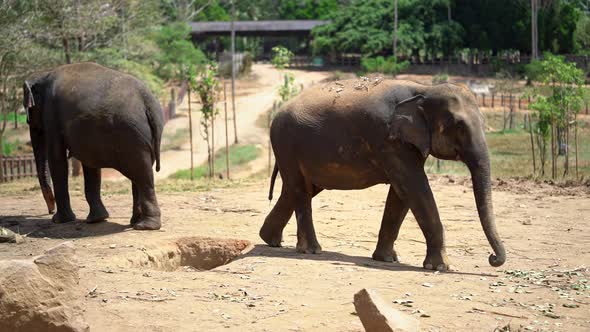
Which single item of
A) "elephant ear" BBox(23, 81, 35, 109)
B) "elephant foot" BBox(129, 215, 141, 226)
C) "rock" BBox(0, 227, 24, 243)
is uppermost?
"elephant ear" BBox(23, 81, 35, 109)

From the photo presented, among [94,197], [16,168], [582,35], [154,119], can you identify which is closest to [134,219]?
[94,197]

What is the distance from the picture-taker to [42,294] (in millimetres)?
7348

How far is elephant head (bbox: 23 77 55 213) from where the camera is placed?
44.6ft

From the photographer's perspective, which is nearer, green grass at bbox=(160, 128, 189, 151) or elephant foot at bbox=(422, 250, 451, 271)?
elephant foot at bbox=(422, 250, 451, 271)

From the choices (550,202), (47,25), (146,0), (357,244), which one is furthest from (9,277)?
(146,0)

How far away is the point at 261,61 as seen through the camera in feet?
269

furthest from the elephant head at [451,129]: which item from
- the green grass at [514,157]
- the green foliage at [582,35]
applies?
the green foliage at [582,35]

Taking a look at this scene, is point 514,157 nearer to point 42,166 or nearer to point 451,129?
point 42,166

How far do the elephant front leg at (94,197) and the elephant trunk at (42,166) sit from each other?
601 millimetres

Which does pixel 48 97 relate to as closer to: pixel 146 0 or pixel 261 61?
pixel 146 0

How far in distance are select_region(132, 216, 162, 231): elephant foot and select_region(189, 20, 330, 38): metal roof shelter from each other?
60271 mm

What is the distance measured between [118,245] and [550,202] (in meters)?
8.23

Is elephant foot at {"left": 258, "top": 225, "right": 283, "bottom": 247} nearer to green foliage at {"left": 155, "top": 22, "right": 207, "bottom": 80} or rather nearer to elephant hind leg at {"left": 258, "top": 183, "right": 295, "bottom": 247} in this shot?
elephant hind leg at {"left": 258, "top": 183, "right": 295, "bottom": 247}

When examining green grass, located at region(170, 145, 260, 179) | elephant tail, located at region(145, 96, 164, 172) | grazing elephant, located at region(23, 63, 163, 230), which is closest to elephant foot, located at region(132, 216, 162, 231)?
grazing elephant, located at region(23, 63, 163, 230)
